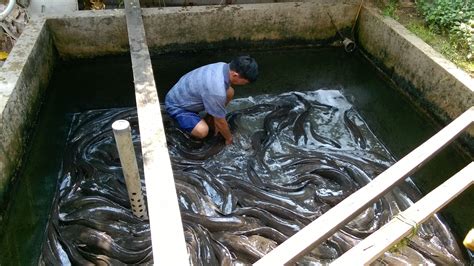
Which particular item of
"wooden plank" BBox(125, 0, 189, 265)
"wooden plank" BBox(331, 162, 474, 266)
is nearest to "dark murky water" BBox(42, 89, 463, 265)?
"wooden plank" BBox(331, 162, 474, 266)

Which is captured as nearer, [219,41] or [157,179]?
[157,179]

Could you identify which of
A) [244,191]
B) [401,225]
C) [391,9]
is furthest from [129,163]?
[391,9]

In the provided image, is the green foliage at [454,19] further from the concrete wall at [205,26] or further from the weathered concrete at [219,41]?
the concrete wall at [205,26]

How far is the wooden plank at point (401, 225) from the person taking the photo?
2.25 meters

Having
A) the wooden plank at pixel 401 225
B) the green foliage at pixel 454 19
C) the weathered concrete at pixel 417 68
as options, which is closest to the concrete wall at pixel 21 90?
the wooden plank at pixel 401 225

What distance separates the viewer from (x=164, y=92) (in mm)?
5465

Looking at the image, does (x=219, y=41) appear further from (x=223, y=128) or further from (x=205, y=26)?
(x=223, y=128)

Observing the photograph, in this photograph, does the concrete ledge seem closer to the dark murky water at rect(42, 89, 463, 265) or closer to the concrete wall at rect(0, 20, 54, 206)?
the concrete wall at rect(0, 20, 54, 206)

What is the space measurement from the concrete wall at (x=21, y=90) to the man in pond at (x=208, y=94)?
56.7 inches

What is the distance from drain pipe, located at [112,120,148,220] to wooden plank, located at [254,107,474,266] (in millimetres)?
1310

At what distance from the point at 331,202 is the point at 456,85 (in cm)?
185

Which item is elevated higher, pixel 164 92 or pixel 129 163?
pixel 129 163

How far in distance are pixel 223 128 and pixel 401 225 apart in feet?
7.24

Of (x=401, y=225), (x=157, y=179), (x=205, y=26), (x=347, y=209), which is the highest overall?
(x=205, y=26)
